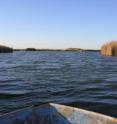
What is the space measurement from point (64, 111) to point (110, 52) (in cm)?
5076

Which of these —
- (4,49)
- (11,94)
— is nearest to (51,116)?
(11,94)

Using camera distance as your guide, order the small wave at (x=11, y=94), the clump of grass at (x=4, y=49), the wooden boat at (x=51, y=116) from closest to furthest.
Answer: the wooden boat at (x=51, y=116), the small wave at (x=11, y=94), the clump of grass at (x=4, y=49)

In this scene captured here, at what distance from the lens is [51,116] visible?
6.73 metres

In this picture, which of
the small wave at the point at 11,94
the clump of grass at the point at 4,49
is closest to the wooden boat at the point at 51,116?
the small wave at the point at 11,94

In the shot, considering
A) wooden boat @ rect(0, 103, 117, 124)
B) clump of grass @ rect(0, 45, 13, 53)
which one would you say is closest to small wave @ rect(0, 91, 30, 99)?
wooden boat @ rect(0, 103, 117, 124)

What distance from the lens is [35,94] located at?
47.9ft

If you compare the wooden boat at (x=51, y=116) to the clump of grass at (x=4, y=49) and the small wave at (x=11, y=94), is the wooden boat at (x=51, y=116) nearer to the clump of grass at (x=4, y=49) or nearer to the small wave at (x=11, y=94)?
the small wave at (x=11, y=94)

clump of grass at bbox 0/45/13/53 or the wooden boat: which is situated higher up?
clump of grass at bbox 0/45/13/53

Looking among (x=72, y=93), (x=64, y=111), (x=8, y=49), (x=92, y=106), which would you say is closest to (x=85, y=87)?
(x=72, y=93)

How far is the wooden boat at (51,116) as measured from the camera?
242 inches

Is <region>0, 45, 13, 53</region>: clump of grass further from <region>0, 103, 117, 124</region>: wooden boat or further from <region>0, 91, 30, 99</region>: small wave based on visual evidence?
<region>0, 103, 117, 124</region>: wooden boat

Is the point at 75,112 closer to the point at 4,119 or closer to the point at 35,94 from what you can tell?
the point at 4,119

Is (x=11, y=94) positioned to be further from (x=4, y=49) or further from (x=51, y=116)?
(x=4, y=49)

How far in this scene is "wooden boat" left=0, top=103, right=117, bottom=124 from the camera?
6148 mm
